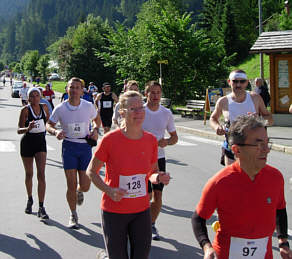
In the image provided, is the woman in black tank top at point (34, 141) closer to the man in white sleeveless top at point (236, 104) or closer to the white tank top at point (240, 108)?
the man in white sleeveless top at point (236, 104)

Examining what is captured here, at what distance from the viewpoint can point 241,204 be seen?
2914 mm

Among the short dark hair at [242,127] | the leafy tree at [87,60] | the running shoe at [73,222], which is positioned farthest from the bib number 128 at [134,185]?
the leafy tree at [87,60]

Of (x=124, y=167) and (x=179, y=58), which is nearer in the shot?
(x=124, y=167)

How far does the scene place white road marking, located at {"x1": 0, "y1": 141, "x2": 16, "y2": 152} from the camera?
1417 centimetres

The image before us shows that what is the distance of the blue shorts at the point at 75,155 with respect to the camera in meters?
6.36

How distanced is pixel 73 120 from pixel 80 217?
145 cm

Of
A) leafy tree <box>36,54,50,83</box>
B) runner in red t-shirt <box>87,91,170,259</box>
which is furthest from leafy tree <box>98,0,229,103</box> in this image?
leafy tree <box>36,54,50,83</box>

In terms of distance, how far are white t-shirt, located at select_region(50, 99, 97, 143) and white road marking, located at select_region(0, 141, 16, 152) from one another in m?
8.10

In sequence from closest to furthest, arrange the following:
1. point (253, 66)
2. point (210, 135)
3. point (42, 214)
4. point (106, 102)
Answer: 1. point (42, 214)
2. point (106, 102)
3. point (210, 135)
4. point (253, 66)

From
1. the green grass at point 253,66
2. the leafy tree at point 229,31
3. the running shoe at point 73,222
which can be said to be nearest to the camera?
the running shoe at point 73,222

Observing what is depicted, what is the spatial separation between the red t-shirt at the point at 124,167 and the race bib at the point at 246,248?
1.15 metres

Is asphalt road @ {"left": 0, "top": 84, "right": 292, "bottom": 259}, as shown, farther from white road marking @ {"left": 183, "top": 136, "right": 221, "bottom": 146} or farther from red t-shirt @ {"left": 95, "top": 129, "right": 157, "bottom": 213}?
white road marking @ {"left": 183, "top": 136, "right": 221, "bottom": 146}

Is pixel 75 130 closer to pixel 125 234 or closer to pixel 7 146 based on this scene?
pixel 125 234

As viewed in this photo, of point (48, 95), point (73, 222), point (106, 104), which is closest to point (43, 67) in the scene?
point (48, 95)
